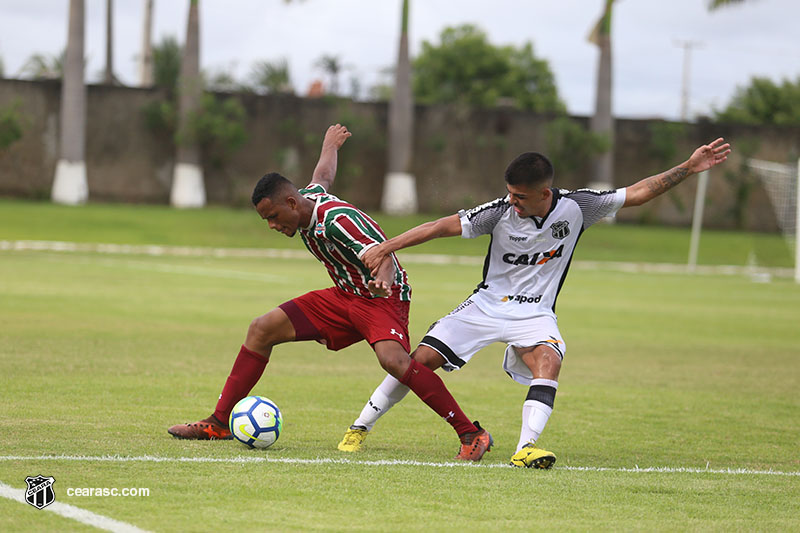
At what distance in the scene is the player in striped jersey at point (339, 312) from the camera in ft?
23.2

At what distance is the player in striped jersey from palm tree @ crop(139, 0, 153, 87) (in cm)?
4521

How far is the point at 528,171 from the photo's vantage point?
6957 millimetres

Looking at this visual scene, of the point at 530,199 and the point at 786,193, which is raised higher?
the point at 530,199

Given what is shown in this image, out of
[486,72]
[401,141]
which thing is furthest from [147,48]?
[486,72]

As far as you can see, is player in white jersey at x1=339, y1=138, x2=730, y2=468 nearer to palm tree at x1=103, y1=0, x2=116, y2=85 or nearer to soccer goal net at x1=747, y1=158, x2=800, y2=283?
soccer goal net at x1=747, y1=158, x2=800, y2=283

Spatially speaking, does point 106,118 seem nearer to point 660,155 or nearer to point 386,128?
point 386,128

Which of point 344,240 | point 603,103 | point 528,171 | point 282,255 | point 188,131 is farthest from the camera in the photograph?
point 603,103

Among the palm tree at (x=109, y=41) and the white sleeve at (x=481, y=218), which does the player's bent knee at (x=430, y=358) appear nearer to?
the white sleeve at (x=481, y=218)

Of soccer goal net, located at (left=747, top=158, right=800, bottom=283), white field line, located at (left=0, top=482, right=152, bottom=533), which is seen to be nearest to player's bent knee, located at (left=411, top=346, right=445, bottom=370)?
white field line, located at (left=0, top=482, right=152, bottom=533)

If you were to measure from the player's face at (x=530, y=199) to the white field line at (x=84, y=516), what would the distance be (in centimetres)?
322

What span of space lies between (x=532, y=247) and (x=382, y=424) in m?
2.11

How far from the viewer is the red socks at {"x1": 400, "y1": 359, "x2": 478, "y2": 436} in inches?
280

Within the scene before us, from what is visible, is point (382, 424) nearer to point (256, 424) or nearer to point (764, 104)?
point (256, 424)

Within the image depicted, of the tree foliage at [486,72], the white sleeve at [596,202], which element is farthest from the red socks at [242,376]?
the tree foliage at [486,72]
